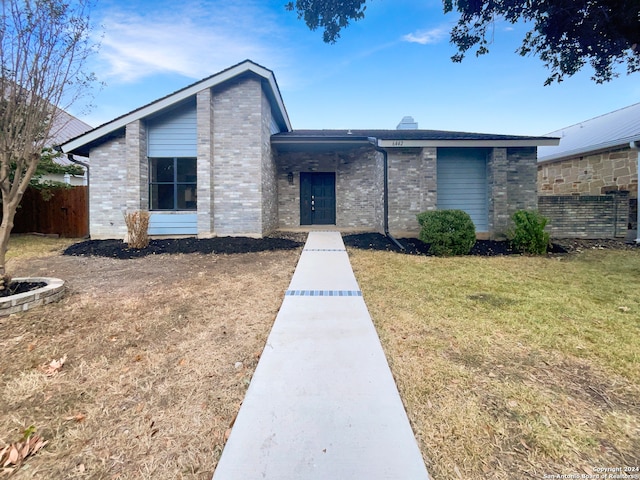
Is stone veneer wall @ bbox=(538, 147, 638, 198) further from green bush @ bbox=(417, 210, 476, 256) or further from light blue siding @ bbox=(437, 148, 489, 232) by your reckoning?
green bush @ bbox=(417, 210, 476, 256)

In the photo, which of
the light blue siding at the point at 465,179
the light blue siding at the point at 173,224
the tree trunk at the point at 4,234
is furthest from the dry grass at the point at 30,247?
the light blue siding at the point at 465,179

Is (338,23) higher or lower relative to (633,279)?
higher

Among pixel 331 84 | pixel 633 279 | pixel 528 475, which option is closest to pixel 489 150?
pixel 633 279

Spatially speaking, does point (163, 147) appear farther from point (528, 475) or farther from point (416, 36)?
point (528, 475)

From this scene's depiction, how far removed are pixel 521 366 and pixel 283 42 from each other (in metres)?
11.8

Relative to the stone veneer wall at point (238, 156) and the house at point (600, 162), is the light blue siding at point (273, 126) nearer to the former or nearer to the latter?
the stone veneer wall at point (238, 156)

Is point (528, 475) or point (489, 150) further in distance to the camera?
point (489, 150)

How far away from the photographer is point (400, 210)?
10.2 metres

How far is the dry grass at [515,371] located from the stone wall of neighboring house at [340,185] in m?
7.98

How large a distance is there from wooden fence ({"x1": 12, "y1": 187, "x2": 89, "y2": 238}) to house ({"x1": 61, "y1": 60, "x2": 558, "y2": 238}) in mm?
2900

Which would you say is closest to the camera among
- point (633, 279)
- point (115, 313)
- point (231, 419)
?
point (231, 419)

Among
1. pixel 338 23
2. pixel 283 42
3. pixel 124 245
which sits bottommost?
pixel 124 245

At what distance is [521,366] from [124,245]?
9653 millimetres

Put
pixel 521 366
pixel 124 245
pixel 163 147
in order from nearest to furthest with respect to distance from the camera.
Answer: pixel 521 366
pixel 124 245
pixel 163 147
